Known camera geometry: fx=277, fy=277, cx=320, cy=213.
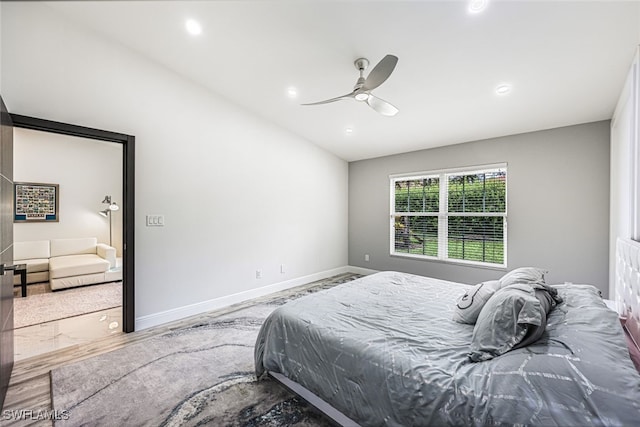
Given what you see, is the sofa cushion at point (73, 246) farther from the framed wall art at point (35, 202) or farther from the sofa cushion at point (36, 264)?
the framed wall art at point (35, 202)

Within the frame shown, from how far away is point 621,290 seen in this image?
6.77 ft

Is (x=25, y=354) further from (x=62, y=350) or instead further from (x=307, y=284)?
(x=307, y=284)

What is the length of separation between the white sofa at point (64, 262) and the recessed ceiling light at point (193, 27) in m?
5.08

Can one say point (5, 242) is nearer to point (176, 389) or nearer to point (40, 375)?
point (40, 375)

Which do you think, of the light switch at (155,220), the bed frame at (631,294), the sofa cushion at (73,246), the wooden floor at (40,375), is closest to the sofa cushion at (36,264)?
the sofa cushion at (73,246)

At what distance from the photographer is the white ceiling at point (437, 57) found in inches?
71.2

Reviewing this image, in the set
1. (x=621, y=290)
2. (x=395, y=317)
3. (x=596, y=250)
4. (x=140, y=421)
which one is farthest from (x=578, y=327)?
(x=596, y=250)

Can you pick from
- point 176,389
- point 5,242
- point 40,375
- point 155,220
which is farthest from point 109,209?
point 176,389

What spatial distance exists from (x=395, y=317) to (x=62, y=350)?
2845 mm

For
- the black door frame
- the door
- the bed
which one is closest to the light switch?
the black door frame

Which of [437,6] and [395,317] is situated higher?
[437,6]

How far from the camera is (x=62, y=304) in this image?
3574 mm

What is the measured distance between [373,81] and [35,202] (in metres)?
5.98

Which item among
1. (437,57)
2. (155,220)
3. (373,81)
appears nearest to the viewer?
(373,81)
